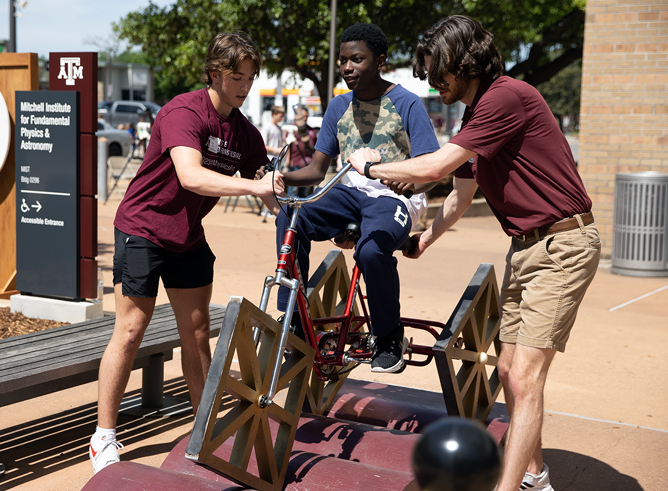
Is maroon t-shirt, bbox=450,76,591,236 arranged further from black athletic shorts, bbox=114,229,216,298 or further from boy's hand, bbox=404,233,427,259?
black athletic shorts, bbox=114,229,216,298

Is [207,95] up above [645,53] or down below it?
below

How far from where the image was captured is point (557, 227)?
9.97ft

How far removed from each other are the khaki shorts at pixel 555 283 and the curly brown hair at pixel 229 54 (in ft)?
5.05

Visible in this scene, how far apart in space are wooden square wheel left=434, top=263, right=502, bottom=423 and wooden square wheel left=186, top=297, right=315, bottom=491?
0.78 metres

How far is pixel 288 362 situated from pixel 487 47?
1584mm

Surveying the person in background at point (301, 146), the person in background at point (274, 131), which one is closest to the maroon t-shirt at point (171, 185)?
the person in background at point (301, 146)

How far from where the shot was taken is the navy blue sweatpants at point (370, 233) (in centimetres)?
364

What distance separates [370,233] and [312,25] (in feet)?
49.5

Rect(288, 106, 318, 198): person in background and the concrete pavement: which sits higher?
Rect(288, 106, 318, 198): person in background

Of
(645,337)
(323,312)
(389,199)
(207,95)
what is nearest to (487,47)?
(389,199)

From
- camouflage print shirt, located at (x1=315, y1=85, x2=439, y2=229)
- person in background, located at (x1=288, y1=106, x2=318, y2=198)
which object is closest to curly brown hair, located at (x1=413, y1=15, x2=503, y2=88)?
camouflage print shirt, located at (x1=315, y1=85, x2=439, y2=229)

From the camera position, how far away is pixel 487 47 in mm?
3045

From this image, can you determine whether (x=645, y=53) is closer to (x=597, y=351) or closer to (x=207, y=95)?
(x=597, y=351)

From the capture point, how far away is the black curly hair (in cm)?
375
